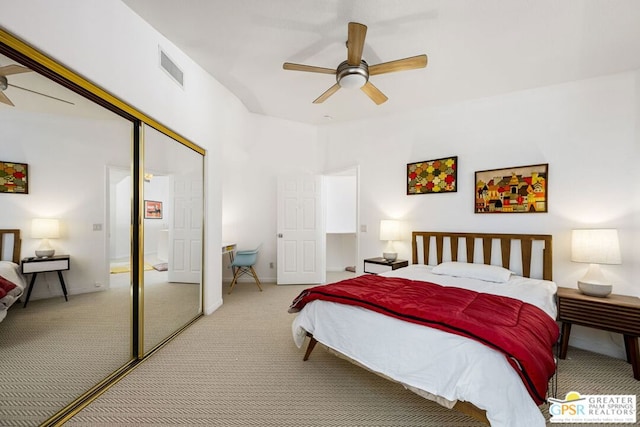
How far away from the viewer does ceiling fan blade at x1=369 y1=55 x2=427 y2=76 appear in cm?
221

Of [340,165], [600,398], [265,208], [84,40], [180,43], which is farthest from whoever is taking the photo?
[265,208]

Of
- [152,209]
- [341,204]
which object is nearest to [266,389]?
[152,209]

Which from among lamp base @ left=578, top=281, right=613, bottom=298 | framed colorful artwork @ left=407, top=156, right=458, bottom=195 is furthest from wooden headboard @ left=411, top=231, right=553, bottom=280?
framed colorful artwork @ left=407, top=156, right=458, bottom=195

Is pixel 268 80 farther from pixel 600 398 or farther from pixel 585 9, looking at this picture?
pixel 600 398

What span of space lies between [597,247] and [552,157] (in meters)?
1.06

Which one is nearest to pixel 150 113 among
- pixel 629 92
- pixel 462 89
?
pixel 462 89

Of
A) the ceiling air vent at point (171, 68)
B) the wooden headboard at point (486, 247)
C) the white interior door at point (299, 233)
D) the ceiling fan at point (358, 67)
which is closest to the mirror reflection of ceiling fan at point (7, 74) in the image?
the ceiling air vent at point (171, 68)

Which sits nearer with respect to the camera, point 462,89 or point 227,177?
point 462,89

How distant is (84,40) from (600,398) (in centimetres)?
426

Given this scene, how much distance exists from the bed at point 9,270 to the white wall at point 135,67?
1.03 meters

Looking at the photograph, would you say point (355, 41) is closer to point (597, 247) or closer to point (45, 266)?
point (45, 266)

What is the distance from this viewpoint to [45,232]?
1.63 meters

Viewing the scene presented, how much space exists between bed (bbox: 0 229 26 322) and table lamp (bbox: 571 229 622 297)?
166 inches

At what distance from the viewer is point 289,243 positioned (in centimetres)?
494
